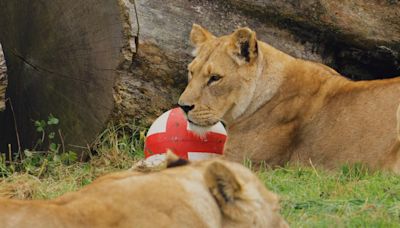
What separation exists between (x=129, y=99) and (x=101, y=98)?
0.23 metres

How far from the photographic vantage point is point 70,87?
7.41 m

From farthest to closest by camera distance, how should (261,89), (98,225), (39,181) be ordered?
(261,89) < (39,181) < (98,225)

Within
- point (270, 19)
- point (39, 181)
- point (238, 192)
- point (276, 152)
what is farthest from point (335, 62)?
point (238, 192)

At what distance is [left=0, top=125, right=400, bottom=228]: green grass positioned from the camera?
480 cm

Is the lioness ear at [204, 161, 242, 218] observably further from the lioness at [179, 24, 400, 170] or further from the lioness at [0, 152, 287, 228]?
the lioness at [179, 24, 400, 170]

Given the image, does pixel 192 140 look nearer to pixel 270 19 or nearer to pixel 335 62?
pixel 270 19

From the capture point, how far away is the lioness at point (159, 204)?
10.3ft

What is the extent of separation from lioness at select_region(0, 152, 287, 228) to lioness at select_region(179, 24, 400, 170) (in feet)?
10.9

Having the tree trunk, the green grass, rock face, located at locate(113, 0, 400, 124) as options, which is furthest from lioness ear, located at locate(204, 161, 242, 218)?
rock face, located at locate(113, 0, 400, 124)

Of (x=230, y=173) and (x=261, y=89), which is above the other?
(x=230, y=173)

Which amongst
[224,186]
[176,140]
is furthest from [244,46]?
[224,186]

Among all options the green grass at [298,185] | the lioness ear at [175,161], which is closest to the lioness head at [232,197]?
the lioness ear at [175,161]

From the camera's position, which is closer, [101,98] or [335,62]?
[101,98]

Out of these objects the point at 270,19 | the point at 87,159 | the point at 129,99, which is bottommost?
the point at 87,159
